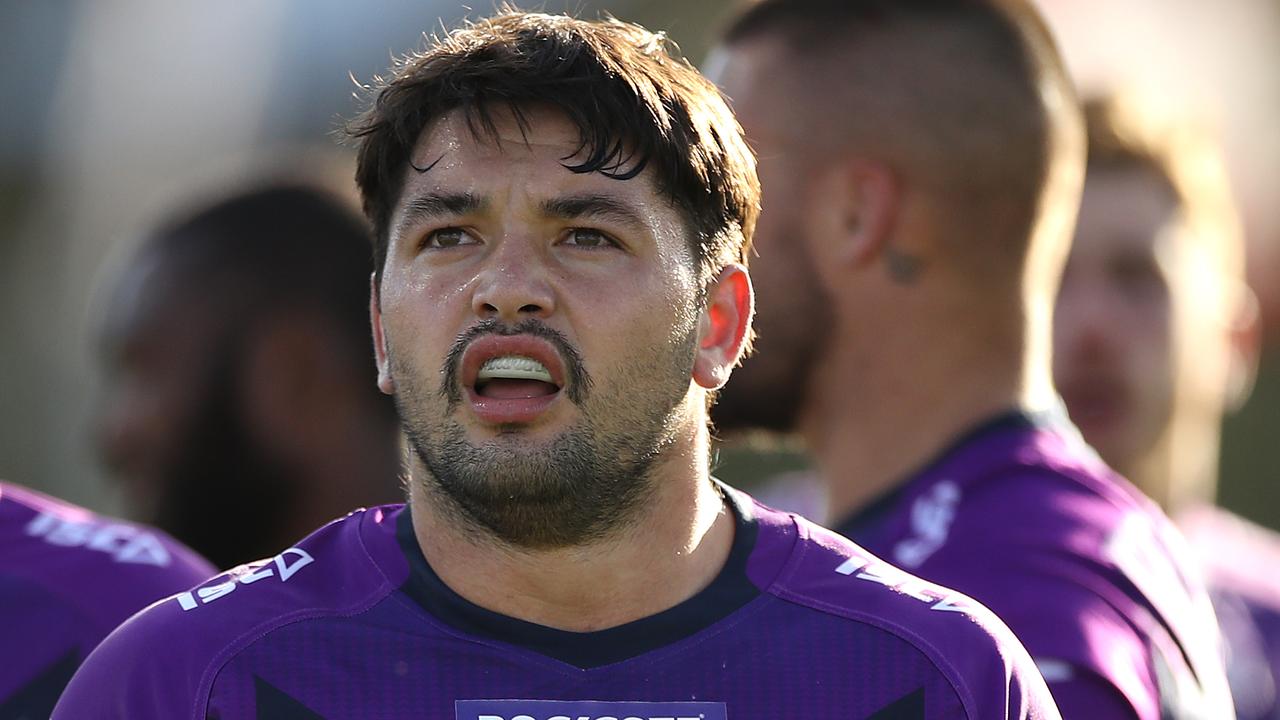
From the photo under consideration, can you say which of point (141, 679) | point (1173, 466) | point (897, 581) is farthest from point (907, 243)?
point (1173, 466)

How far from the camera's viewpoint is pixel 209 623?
2.53 metres

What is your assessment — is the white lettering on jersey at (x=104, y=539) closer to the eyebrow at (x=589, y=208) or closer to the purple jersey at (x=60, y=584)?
the purple jersey at (x=60, y=584)

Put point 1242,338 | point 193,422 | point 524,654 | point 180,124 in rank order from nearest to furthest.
Result: point 524,654, point 193,422, point 1242,338, point 180,124

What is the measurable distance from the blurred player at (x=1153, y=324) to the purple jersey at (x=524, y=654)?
10.3 ft

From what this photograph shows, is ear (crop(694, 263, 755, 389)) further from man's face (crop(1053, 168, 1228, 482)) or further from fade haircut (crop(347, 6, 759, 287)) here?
man's face (crop(1053, 168, 1228, 482))

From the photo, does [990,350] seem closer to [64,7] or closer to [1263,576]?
[1263,576]

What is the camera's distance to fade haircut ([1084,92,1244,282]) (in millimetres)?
5863

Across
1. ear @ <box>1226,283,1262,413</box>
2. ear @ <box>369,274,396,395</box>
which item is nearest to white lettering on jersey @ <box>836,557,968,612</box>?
ear @ <box>369,274,396,395</box>

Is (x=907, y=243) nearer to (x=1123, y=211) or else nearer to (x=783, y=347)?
(x=783, y=347)

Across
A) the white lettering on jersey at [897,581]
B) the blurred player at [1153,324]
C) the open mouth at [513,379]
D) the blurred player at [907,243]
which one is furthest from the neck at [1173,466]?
the open mouth at [513,379]

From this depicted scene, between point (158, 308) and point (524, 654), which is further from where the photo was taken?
point (158, 308)

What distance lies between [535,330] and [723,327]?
41 centimetres

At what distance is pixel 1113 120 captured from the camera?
19.3 feet

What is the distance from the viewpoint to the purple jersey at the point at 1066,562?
3.11 metres
